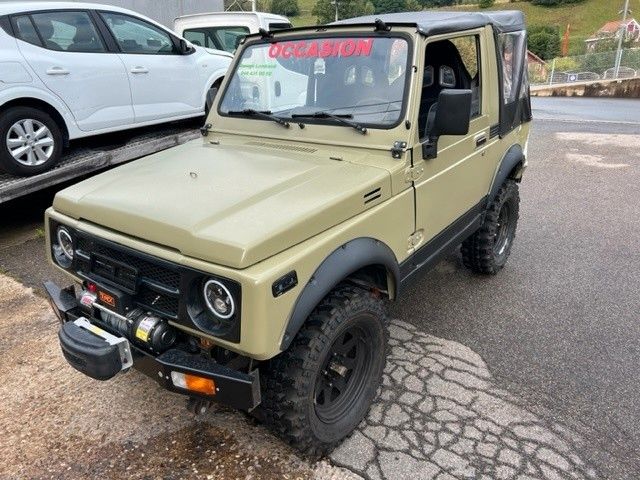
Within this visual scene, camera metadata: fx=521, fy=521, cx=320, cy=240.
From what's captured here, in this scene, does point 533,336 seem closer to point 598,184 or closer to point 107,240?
point 107,240

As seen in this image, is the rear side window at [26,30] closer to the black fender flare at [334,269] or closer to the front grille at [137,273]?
the front grille at [137,273]

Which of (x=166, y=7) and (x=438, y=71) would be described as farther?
(x=166, y=7)

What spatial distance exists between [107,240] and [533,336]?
2828mm

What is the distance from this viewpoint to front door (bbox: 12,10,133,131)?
4852 millimetres

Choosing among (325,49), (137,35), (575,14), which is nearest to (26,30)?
(137,35)

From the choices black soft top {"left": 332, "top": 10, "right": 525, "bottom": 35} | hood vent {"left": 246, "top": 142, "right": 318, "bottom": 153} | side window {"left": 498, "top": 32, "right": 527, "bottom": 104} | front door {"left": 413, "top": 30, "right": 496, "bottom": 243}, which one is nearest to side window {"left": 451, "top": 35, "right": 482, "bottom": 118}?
front door {"left": 413, "top": 30, "right": 496, "bottom": 243}

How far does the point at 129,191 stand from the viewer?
2594 millimetres

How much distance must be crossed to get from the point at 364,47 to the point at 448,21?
62 cm

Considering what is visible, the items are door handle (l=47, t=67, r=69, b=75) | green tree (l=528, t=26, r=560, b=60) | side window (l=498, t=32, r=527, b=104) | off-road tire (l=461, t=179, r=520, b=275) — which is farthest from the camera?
green tree (l=528, t=26, r=560, b=60)

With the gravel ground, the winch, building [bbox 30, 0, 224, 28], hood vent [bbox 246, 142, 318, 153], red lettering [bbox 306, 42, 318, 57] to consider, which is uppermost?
building [bbox 30, 0, 224, 28]

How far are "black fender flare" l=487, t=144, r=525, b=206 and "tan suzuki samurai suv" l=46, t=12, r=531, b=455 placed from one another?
0.23m

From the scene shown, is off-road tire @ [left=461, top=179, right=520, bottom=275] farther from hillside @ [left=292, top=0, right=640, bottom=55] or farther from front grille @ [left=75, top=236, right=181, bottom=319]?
hillside @ [left=292, top=0, right=640, bottom=55]

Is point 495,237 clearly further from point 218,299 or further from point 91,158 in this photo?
point 91,158

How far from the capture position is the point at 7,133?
466cm
